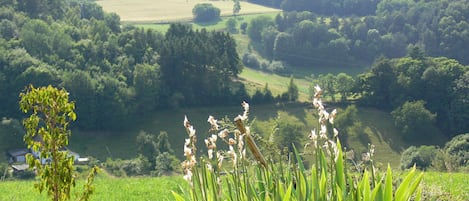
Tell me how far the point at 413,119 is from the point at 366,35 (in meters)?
39.2

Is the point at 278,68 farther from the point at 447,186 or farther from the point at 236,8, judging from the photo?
the point at 447,186

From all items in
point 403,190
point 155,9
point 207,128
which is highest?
point 403,190

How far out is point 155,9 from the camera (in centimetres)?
9569

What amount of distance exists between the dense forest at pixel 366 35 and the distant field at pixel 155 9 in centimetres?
1020

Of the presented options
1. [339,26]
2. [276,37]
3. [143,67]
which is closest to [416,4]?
[339,26]

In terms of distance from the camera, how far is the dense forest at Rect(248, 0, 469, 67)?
8244 centimetres

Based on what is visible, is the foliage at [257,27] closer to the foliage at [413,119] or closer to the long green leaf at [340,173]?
the foliage at [413,119]

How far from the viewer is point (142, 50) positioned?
59000mm

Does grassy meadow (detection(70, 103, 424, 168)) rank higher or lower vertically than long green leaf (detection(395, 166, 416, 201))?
lower

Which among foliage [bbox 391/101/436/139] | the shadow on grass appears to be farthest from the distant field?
foliage [bbox 391/101/436/139]

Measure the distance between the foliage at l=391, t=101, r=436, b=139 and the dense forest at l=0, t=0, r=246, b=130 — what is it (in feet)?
39.4

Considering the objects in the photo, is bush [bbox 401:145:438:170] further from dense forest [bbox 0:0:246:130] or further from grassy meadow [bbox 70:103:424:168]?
dense forest [bbox 0:0:246:130]

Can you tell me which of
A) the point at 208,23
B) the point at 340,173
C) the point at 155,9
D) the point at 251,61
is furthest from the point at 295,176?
the point at 155,9

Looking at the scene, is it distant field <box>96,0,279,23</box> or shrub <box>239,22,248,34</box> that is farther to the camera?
shrub <box>239,22,248,34</box>
